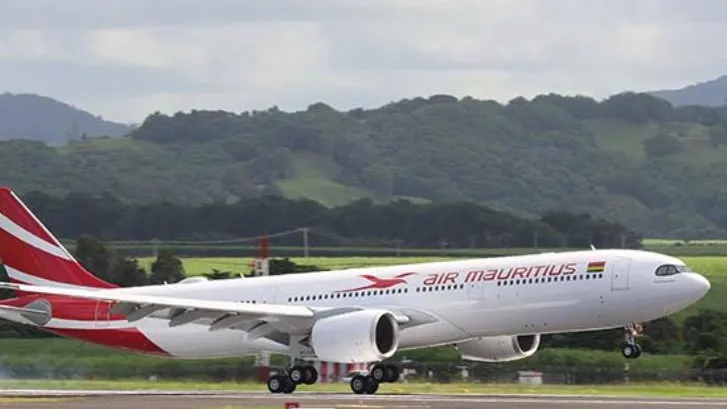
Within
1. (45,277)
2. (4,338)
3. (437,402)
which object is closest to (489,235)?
(4,338)

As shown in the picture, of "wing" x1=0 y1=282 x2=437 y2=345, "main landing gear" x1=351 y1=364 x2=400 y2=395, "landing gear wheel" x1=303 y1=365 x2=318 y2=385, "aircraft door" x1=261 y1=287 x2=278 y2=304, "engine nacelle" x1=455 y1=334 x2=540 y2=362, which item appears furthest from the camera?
"aircraft door" x1=261 y1=287 x2=278 y2=304

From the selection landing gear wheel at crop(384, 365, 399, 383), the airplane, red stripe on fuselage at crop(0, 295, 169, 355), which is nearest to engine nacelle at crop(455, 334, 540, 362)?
the airplane

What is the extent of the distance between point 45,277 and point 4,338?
531 inches

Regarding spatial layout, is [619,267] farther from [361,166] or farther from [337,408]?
[361,166]

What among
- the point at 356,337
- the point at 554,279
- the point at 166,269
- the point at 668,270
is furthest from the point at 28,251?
the point at 166,269

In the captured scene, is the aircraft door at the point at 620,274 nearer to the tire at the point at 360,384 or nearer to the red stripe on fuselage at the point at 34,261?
the tire at the point at 360,384

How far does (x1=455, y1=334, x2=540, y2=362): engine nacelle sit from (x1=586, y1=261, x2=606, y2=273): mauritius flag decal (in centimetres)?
383

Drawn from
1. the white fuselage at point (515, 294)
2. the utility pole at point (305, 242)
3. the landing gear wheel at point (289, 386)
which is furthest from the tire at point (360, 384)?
the utility pole at point (305, 242)

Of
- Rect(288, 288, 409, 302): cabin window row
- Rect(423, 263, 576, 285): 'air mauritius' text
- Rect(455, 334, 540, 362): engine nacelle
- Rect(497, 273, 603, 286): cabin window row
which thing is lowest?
Rect(455, 334, 540, 362): engine nacelle

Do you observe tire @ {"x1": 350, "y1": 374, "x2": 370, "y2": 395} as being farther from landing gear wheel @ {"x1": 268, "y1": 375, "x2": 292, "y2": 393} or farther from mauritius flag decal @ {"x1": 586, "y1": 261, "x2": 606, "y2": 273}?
mauritius flag decal @ {"x1": 586, "y1": 261, "x2": 606, "y2": 273}

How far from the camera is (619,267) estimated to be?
2201 inches

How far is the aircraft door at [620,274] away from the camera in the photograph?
55.6 m

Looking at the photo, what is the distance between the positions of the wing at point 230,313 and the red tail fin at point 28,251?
4.39m

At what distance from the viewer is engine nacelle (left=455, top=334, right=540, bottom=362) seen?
5950cm
